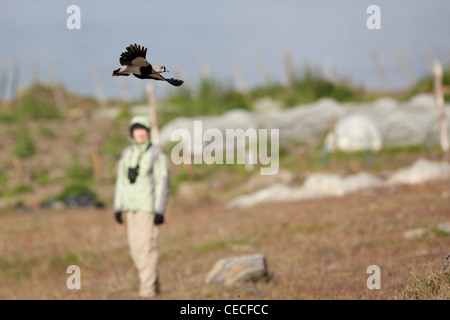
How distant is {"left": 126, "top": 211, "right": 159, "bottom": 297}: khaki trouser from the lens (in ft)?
26.2

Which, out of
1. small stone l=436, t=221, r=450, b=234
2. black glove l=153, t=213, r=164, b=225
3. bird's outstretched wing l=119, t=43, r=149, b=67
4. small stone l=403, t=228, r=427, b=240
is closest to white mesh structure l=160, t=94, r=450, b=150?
small stone l=436, t=221, r=450, b=234

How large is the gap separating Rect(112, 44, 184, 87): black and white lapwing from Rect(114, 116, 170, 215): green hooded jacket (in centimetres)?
425

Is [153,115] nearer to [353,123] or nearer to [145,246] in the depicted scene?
[353,123]

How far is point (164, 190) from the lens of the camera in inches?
315

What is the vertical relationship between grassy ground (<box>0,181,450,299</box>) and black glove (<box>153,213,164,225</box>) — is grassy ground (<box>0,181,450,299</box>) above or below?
below

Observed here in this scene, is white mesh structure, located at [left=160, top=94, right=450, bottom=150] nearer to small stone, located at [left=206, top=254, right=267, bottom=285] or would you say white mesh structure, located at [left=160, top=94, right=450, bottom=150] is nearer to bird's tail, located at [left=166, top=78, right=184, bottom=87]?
small stone, located at [left=206, top=254, right=267, bottom=285]

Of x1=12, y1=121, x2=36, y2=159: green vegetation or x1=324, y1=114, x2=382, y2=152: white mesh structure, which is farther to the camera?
x1=12, y1=121, x2=36, y2=159: green vegetation

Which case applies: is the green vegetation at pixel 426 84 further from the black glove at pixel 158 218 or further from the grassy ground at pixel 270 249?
the black glove at pixel 158 218

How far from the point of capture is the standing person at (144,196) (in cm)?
795

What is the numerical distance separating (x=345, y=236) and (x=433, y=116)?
19609 millimetres

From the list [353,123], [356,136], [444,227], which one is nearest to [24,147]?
[353,123]

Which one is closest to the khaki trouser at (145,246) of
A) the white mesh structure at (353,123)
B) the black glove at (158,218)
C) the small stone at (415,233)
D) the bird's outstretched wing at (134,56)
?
the black glove at (158,218)

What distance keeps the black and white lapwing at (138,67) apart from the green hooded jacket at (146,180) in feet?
13.9
